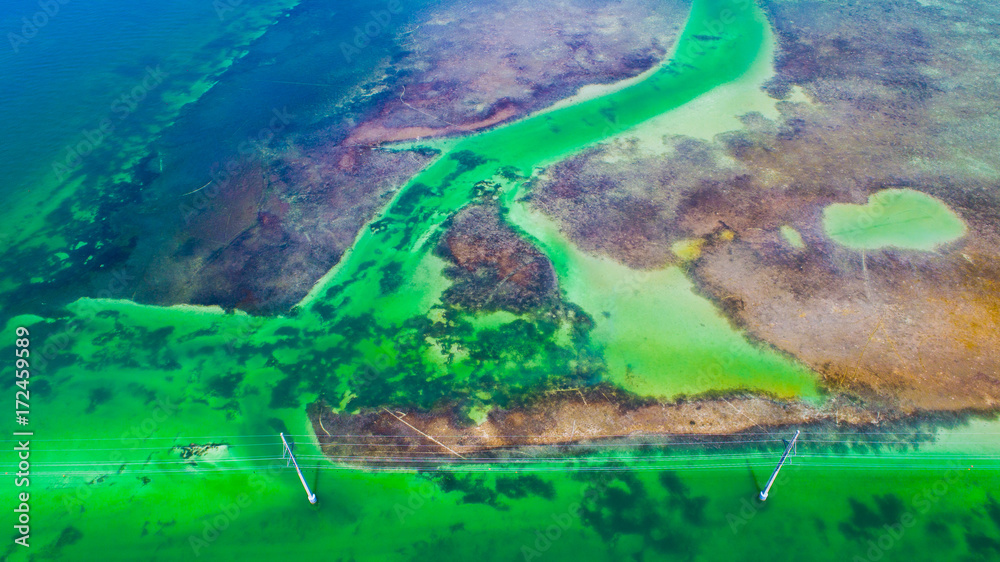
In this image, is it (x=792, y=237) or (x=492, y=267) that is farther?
(x=792, y=237)

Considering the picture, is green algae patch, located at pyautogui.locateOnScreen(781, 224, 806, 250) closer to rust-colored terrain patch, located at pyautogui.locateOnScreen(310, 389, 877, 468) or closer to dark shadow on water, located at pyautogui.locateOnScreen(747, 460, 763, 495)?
rust-colored terrain patch, located at pyautogui.locateOnScreen(310, 389, 877, 468)

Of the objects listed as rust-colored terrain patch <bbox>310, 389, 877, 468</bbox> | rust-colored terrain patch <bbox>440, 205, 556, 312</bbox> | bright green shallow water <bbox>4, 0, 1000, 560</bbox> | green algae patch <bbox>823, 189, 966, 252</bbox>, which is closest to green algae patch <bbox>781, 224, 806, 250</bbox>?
green algae patch <bbox>823, 189, 966, 252</bbox>

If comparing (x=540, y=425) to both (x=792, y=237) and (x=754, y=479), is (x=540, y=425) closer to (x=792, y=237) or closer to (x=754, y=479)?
(x=754, y=479)

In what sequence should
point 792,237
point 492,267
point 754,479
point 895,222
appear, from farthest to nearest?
point 895,222 < point 792,237 < point 492,267 < point 754,479

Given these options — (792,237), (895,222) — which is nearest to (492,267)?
(792,237)

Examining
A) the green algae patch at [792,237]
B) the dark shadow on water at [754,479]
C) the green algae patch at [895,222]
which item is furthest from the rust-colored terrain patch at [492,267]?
the green algae patch at [895,222]

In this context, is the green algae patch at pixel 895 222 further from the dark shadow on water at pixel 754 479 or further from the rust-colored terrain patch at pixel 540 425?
the dark shadow on water at pixel 754 479
